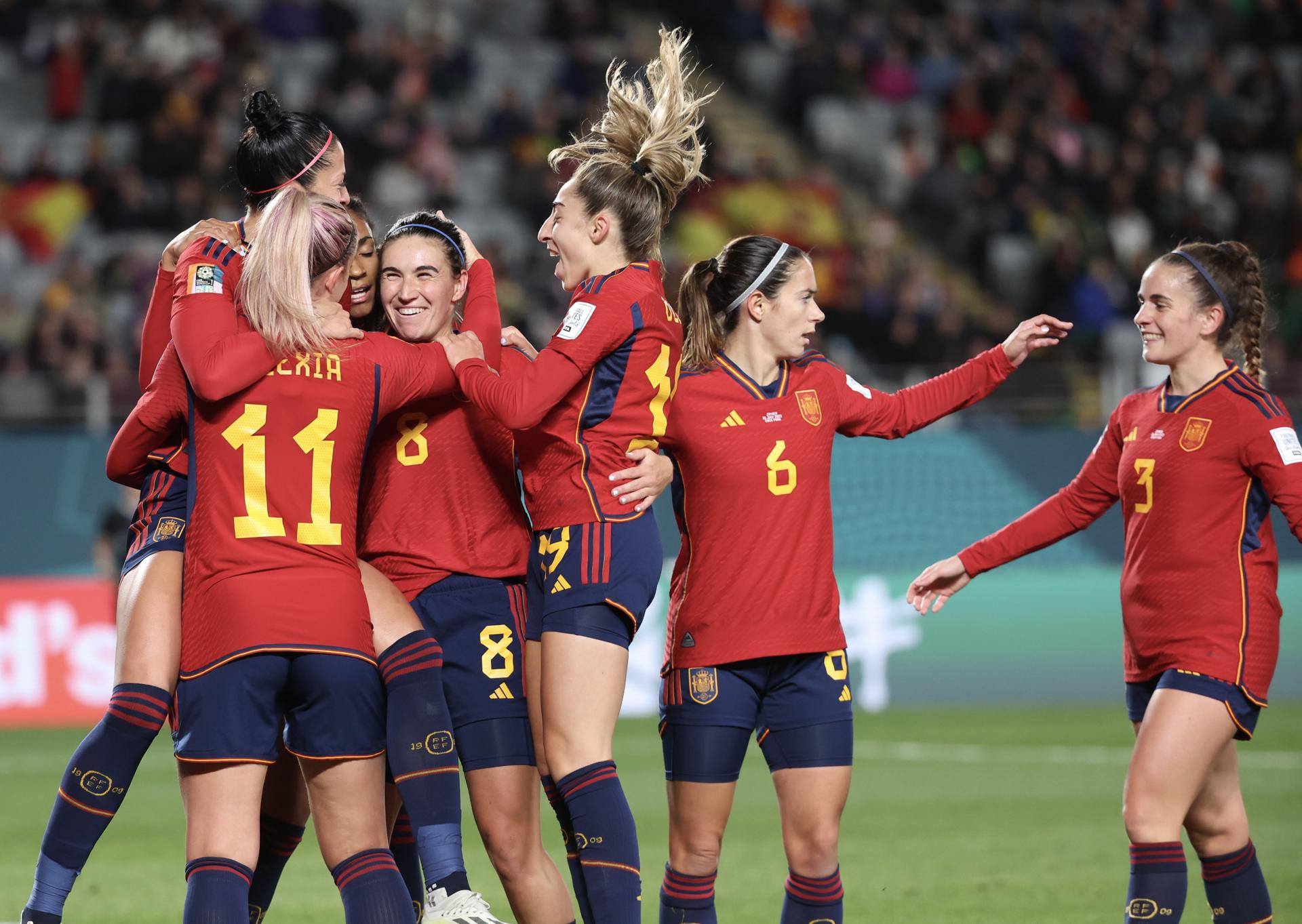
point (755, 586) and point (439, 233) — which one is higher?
point (439, 233)

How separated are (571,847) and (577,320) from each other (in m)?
1.53

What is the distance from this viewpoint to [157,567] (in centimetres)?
461

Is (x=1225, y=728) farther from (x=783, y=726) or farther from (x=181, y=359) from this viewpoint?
(x=181, y=359)

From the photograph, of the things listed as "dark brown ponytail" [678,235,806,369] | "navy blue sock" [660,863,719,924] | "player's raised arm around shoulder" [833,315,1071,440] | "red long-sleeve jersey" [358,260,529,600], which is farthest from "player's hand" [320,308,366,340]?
"navy blue sock" [660,863,719,924]

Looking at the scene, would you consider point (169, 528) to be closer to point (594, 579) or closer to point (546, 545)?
point (546, 545)

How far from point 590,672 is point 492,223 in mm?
13448

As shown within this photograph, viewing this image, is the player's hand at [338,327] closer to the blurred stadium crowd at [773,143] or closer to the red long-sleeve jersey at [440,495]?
the red long-sleeve jersey at [440,495]

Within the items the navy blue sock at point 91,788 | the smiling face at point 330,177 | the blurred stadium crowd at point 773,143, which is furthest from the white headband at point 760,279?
the blurred stadium crowd at point 773,143

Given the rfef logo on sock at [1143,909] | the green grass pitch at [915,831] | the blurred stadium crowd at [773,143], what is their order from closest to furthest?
the rfef logo on sock at [1143,909], the green grass pitch at [915,831], the blurred stadium crowd at [773,143]

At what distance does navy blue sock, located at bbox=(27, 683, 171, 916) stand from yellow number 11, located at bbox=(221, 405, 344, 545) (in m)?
0.69

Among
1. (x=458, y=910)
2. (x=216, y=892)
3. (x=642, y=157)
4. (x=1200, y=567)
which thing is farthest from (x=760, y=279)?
(x=216, y=892)

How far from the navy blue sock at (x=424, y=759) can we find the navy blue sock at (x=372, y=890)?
147 mm

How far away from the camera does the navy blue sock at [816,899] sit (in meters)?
4.74

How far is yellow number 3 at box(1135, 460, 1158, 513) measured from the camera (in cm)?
512
